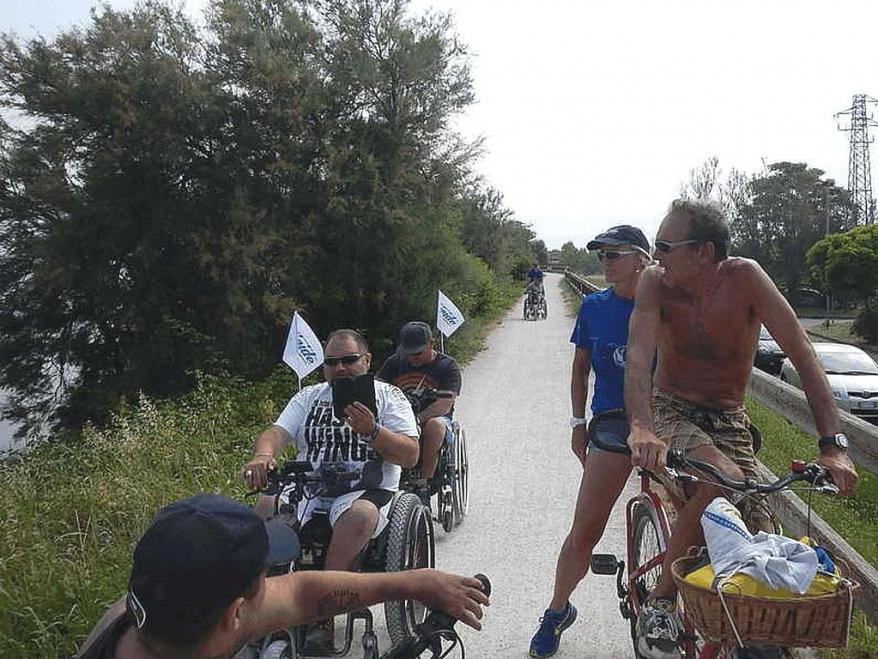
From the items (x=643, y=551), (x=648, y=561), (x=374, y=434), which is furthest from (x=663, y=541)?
(x=374, y=434)

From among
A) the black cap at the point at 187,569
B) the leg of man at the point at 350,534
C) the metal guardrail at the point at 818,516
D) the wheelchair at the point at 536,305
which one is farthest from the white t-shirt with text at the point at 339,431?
the wheelchair at the point at 536,305

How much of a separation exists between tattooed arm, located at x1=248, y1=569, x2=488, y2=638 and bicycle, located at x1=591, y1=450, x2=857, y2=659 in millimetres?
656

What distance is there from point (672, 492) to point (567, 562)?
868mm

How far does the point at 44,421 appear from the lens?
61.1 feet

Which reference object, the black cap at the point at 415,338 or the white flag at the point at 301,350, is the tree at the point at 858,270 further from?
the black cap at the point at 415,338

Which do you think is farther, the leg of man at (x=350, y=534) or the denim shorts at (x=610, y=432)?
the leg of man at (x=350, y=534)

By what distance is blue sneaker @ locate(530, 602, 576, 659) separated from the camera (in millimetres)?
4079

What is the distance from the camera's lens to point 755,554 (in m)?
2.24

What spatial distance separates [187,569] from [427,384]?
4.74 m

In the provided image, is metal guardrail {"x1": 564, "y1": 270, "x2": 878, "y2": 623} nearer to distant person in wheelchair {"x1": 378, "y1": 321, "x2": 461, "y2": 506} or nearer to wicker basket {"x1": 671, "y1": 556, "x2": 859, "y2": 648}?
wicker basket {"x1": 671, "y1": 556, "x2": 859, "y2": 648}

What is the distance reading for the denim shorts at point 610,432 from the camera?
3.44 m

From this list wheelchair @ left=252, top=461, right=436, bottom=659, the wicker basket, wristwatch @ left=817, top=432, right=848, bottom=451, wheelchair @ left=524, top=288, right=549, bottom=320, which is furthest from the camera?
wheelchair @ left=524, top=288, right=549, bottom=320

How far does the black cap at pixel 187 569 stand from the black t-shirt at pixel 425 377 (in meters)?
4.48

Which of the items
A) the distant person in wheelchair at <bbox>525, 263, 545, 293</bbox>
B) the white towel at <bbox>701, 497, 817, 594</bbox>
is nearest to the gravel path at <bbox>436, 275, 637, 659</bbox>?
the white towel at <bbox>701, 497, 817, 594</bbox>
